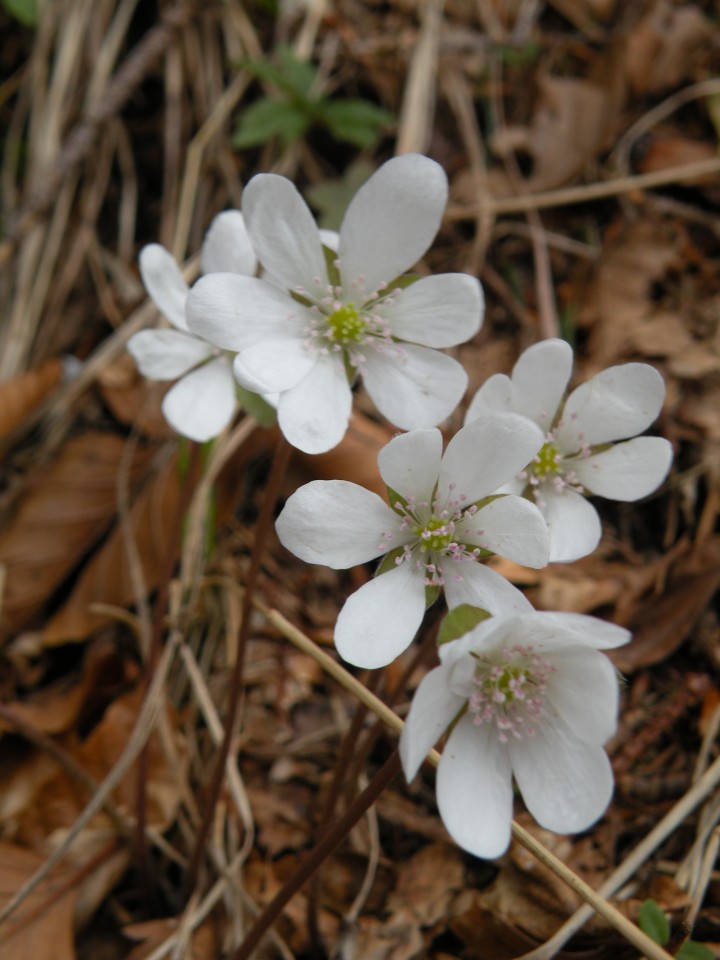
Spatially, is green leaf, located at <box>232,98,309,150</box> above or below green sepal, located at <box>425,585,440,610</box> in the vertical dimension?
above

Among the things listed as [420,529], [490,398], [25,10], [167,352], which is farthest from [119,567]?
[25,10]

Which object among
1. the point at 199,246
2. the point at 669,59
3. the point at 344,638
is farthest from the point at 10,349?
the point at 669,59

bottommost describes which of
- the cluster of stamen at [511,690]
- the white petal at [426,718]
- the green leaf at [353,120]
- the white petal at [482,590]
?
the cluster of stamen at [511,690]

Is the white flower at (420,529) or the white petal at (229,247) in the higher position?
the white petal at (229,247)

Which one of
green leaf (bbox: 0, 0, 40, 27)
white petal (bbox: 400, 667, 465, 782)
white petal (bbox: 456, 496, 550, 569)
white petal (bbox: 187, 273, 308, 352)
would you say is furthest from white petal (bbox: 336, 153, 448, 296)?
green leaf (bbox: 0, 0, 40, 27)

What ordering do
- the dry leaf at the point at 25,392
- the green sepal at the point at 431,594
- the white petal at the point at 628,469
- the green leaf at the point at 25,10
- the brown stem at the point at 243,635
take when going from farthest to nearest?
the green leaf at the point at 25,10 < the dry leaf at the point at 25,392 < the brown stem at the point at 243,635 < the white petal at the point at 628,469 < the green sepal at the point at 431,594

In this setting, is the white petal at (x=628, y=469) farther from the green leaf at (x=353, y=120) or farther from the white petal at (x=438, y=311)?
the green leaf at (x=353, y=120)

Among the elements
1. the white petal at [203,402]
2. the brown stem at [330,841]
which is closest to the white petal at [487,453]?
the brown stem at [330,841]

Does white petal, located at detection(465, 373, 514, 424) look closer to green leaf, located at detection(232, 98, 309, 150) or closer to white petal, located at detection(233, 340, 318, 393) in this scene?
white petal, located at detection(233, 340, 318, 393)
